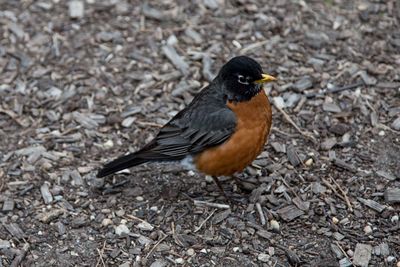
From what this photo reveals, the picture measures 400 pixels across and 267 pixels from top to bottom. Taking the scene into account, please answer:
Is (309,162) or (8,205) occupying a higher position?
(309,162)

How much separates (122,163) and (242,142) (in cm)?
102

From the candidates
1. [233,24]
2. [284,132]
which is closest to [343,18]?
[233,24]

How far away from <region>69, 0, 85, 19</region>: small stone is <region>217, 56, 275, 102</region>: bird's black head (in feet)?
8.81

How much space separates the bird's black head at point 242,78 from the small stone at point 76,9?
2687mm

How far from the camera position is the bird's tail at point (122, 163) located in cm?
555

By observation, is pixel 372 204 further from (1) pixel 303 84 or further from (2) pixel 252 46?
(2) pixel 252 46

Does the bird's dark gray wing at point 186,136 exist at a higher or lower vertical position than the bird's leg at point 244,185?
higher

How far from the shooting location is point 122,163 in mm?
5559

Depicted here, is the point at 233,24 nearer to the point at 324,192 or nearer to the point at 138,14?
the point at 138,14

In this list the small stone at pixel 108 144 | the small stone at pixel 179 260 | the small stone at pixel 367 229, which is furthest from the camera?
the small stone at pixel 108 144

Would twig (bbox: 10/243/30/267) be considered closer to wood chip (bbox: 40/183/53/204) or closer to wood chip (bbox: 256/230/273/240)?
wood chip (bbox: 40/183/53/204)

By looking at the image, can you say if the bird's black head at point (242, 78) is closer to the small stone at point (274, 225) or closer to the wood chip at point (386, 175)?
the small stone at point (274, 225)

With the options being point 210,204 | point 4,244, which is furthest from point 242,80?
point 4,244

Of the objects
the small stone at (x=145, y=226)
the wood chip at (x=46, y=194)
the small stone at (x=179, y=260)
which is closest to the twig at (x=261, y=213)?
the small stone at (x=179, y=260)
